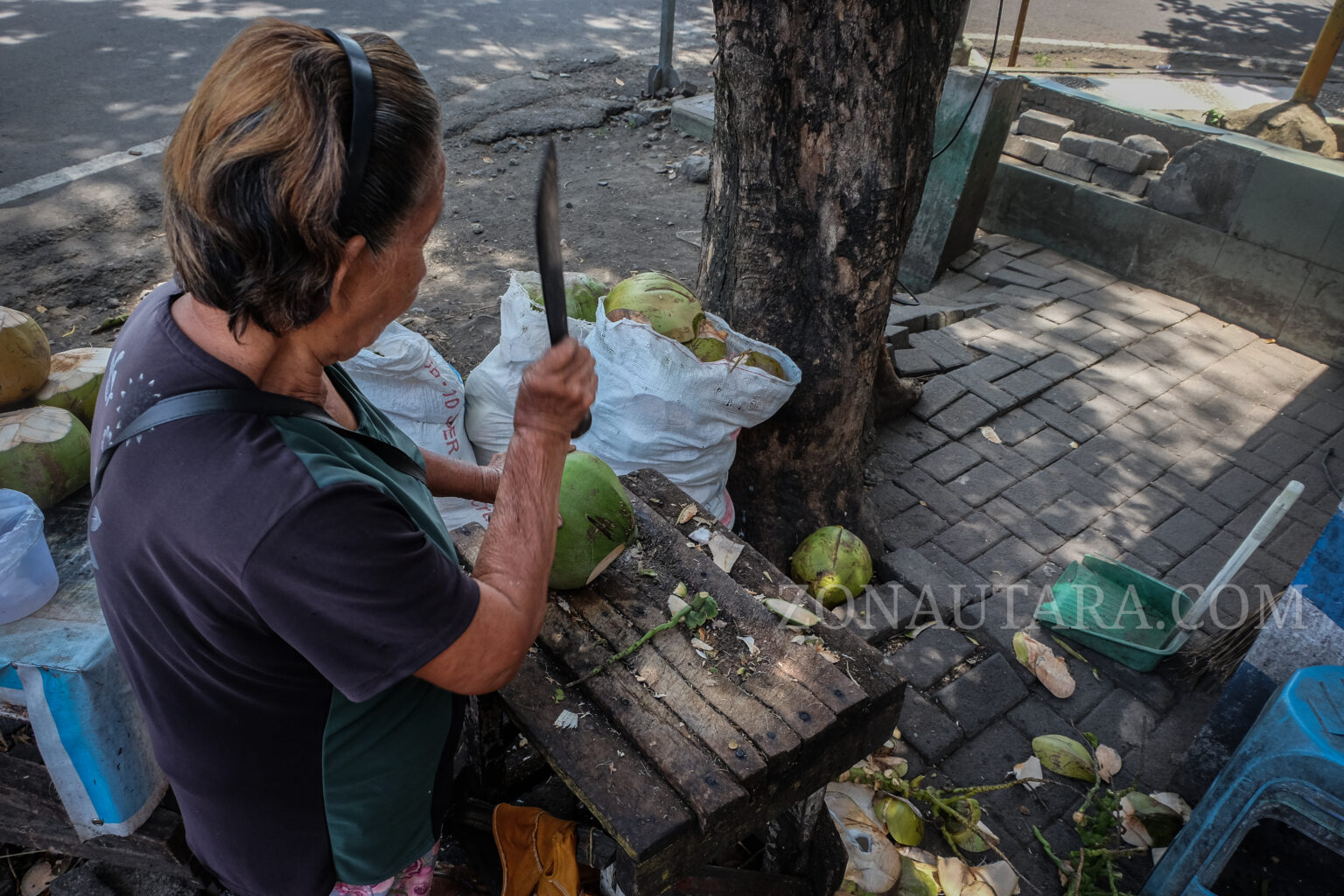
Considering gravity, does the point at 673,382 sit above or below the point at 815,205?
below

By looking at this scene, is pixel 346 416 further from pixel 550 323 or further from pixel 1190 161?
pixel 1190 161

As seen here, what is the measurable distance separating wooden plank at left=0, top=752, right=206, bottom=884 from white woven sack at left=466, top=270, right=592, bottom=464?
1339 mm

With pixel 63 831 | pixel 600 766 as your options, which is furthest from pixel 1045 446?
pixel 63 831

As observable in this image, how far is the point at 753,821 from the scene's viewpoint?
1.53 meters

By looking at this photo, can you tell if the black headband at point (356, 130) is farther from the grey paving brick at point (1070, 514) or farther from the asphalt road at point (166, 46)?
the asphalt road at point (166, 46)

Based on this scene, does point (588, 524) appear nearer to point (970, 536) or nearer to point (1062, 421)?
point (970, 536)

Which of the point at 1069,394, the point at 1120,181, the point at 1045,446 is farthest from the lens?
the point at 1120,181

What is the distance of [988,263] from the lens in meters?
5.39

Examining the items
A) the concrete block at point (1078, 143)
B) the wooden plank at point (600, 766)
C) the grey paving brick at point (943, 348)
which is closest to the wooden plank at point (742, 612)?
the wooden plank at point (600, 766)

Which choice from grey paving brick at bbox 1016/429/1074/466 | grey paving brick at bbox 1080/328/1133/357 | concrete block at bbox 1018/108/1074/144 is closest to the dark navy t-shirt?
grey paving brick at bbox 1016/429/1074/466

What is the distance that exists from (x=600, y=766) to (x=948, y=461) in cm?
274

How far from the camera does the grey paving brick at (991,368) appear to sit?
4.31 m

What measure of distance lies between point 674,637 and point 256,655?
81 cm

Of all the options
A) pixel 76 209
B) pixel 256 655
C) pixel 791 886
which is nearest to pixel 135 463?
pixel 256 655
